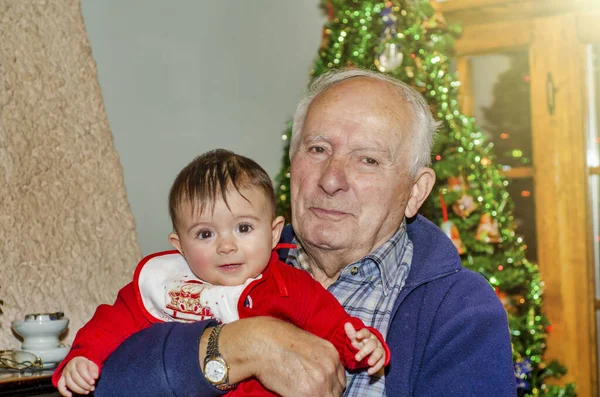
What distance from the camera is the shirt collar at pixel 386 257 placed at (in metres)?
1.83

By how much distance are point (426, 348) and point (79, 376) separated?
760 millimetres

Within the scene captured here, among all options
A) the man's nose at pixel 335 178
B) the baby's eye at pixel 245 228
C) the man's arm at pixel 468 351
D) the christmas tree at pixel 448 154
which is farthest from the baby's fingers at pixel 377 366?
the christmas tree at pixel 448 154

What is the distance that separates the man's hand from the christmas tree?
230 centimetres

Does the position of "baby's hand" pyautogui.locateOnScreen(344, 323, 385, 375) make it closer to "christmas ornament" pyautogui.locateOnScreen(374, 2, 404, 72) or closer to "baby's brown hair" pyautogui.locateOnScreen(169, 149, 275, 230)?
"baby's brown hair" pyautogui.locateOnScreen(169, 149, 275, 230)

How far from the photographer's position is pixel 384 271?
71.9 inches

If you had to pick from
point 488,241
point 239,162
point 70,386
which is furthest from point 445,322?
point 488,241

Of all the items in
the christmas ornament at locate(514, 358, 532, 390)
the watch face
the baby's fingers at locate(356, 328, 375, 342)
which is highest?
the baby's fingers at locate(356, 328, 375, 342)

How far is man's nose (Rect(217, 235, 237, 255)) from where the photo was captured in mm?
1562

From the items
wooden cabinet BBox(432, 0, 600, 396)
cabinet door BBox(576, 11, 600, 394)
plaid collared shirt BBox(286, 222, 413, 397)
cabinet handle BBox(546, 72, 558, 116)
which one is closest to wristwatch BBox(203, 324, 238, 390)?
plaid collared shirt BBox(286, 222, 413, 397)

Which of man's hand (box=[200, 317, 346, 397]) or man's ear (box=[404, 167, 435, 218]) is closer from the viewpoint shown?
man's hand (box=[200, 317, 346, 397])

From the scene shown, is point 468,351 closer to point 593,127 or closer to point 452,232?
point 452,232

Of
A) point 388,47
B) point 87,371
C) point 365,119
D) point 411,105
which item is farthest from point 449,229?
point 87,371

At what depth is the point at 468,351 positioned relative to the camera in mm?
1608

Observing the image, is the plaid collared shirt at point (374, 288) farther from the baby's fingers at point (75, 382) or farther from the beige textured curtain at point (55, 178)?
the beige textured curtain at point (55, 178)
